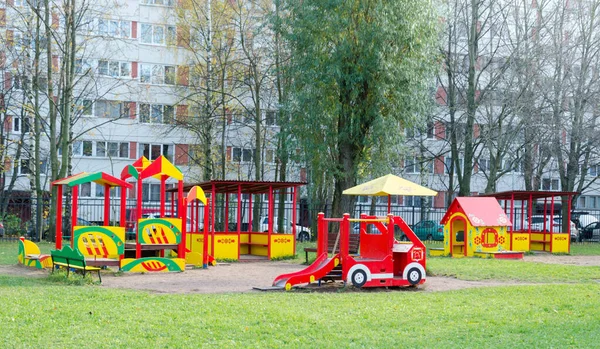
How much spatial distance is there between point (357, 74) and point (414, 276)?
12.6m

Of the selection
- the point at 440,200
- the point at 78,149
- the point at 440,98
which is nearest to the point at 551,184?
the point at 440,200

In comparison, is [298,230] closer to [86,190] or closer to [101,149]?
[86,190]

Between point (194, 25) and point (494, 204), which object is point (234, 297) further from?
point (194, 25)

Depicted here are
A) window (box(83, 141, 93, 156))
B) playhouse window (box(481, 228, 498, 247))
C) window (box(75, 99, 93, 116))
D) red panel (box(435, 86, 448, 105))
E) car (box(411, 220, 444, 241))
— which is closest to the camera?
playhouse window (box(481, 228, 498, 247))

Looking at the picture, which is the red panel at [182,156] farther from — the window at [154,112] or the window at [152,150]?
the window at [154,112]

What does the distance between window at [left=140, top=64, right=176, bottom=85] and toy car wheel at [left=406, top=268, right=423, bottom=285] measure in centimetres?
3655

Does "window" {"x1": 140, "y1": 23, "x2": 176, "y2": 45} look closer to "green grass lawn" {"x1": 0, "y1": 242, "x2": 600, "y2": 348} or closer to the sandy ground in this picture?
the sandy ground

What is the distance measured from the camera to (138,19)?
51500 mm

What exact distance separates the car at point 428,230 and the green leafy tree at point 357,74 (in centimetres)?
1358

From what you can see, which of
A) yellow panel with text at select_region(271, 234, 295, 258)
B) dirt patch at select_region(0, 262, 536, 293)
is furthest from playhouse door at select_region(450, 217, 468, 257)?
dirt patch at select_region(0, 262, 536, 293)

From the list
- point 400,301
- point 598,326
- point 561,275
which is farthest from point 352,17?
point 598,326

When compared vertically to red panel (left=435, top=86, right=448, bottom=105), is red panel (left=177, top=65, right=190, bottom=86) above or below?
above

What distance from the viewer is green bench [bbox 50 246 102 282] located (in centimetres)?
1614

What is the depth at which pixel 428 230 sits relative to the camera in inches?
1645
